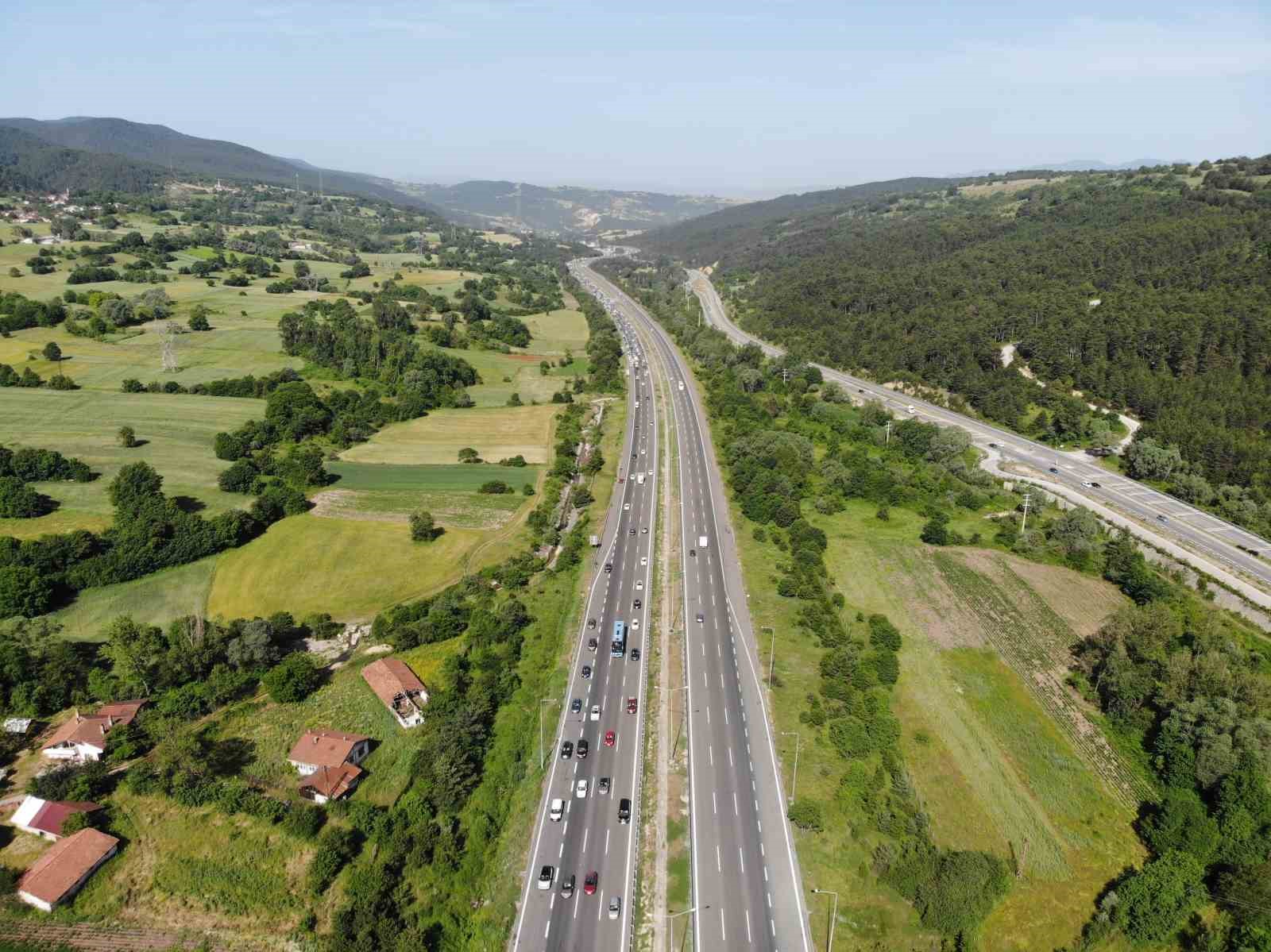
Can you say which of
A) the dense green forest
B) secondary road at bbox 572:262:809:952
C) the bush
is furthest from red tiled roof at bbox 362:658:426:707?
the dense green forest

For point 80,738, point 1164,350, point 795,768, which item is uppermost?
point 1164,350

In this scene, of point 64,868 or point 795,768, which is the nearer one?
point 64,868

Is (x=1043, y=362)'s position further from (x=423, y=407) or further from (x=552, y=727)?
(x=552, y=727)

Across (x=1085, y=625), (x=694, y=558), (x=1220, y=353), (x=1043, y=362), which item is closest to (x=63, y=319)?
(x=694, y=558)

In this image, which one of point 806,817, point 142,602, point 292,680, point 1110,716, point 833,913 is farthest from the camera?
point 142,602

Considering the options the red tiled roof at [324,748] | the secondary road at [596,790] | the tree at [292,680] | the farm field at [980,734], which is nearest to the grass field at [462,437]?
the secondary road at [596,790]

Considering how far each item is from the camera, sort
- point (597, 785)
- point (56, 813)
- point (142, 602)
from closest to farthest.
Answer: point (56, 813) < point (597, 785) < point (142, 602)

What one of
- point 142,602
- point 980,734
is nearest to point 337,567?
point 142,602

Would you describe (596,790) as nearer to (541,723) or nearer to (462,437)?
(541,723)
